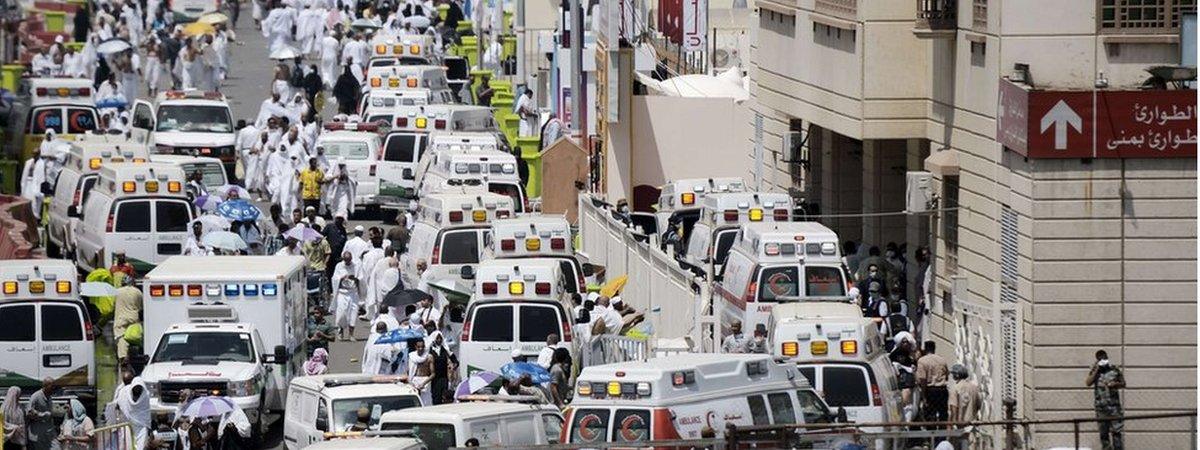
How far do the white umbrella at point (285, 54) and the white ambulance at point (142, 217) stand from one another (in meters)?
25.8

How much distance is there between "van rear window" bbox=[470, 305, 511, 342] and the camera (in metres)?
31.6

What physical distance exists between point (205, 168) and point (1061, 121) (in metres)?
18.6

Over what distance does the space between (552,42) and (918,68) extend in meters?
25.0

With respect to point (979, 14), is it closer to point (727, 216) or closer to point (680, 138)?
point (727, 216)

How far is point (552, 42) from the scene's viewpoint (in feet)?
199

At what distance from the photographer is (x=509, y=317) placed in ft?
104

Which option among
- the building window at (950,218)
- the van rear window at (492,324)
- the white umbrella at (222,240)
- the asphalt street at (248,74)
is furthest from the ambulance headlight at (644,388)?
the asphalt street at (248,74)

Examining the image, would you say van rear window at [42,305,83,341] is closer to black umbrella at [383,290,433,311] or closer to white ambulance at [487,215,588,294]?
black umbrella at [383,290,433,311]

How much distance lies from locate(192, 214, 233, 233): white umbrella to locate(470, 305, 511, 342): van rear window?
7.93 meters

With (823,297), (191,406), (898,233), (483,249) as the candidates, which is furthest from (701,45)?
(191,406)

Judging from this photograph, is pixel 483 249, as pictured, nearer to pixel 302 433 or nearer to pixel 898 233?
pixel 898 233

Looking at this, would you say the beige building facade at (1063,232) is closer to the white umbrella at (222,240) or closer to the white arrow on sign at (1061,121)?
the white arrow on sign at (1061,121)

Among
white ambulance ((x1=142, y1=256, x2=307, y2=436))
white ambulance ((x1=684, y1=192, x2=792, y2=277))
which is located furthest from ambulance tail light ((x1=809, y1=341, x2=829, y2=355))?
white ambulance ((x1=684, y1=192, x2=792, y2=277))

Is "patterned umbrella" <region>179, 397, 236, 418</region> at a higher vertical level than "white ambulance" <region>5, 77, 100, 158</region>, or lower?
lower
